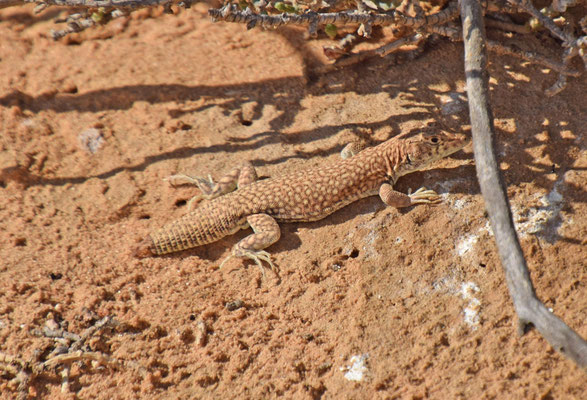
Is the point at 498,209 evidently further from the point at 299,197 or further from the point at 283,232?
the point at 283,232

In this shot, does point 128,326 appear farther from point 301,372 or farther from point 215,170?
point 215,170

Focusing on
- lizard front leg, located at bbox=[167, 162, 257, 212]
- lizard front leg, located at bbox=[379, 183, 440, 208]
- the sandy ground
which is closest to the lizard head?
the sandy ground

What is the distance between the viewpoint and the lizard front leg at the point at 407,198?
4.41 metres

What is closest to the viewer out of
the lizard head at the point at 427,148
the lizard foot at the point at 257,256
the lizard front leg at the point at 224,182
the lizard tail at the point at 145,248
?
the lizard foot at the point at 257,256

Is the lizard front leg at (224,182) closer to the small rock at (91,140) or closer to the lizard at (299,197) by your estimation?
the lizard at (299,197)

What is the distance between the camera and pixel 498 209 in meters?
3.03

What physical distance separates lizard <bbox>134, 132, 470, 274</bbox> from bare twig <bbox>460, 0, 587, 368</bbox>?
0.95 metres

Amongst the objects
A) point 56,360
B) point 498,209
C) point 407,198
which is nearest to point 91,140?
point 56,360

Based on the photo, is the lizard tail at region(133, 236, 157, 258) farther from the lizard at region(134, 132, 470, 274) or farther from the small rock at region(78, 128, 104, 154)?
the small rock at region(78, 128, 104, 154)

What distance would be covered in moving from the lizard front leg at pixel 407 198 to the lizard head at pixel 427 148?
30cm

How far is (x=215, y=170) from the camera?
5141 millimetres

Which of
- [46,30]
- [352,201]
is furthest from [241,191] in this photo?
[46,30]

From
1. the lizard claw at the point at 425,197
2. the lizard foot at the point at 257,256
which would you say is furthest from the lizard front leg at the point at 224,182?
the lizard claw at the point at 425,197

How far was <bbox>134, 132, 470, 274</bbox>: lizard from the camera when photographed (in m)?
4.40
